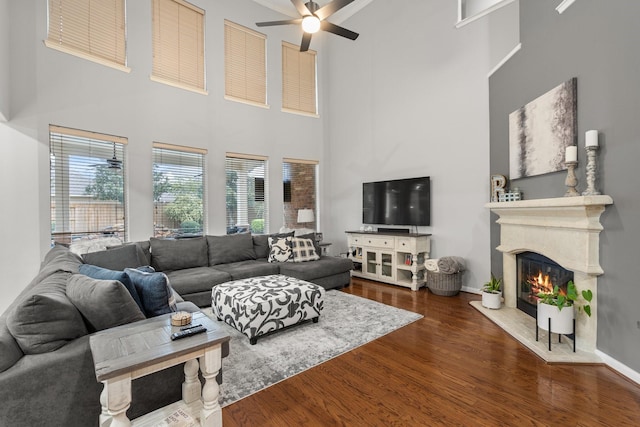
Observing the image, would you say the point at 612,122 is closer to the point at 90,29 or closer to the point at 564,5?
the point at 564,5

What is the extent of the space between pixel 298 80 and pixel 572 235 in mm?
5330

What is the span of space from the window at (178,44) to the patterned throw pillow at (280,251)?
9.12ft

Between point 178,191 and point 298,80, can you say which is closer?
point 178,191

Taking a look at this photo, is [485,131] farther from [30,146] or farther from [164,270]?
[30,146]

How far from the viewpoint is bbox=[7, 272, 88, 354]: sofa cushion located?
1.35 meters

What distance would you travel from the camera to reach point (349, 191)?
614 centimetres

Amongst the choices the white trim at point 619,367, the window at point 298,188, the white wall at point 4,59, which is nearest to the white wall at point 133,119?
the white wall at point 4,59

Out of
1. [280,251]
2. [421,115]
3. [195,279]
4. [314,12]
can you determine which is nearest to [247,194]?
[280,251]

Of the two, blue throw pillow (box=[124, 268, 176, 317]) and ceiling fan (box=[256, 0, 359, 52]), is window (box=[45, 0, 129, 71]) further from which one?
blue throw pillow (box=[124, 268, 176, 317])

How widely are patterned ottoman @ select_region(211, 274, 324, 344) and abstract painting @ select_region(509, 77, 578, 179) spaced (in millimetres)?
2602

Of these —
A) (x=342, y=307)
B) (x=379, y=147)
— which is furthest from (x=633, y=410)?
(x=379, y=147)

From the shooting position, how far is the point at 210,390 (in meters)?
1.52

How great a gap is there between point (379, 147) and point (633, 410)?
450cm

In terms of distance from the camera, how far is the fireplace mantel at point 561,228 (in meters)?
2.39
